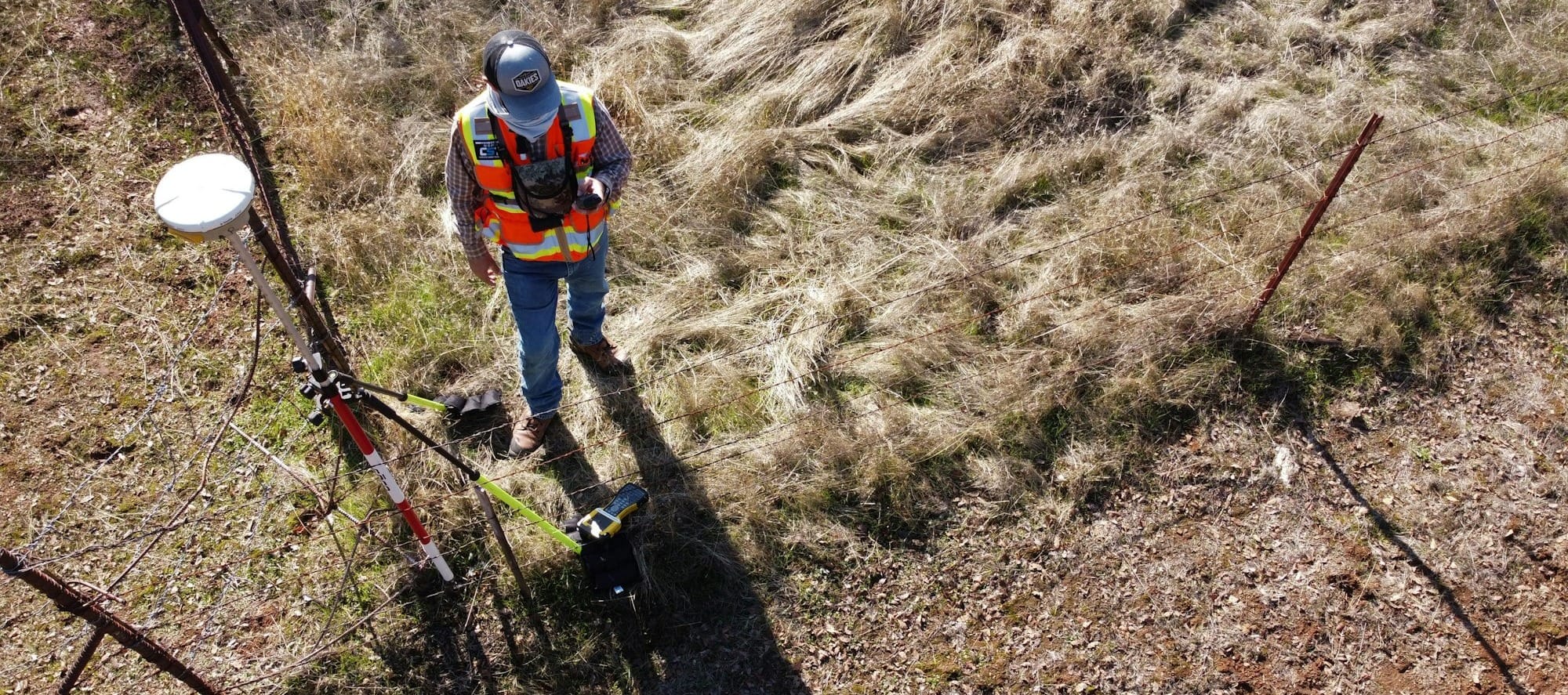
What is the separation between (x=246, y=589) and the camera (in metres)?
4.12

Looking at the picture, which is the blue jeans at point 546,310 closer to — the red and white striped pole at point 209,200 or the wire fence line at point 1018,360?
the wire fence line at point 1018,360

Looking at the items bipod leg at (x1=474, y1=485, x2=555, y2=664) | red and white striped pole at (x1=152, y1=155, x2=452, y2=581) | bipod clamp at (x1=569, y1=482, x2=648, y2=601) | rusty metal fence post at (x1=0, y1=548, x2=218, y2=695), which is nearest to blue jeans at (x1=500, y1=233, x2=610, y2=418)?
bipod leg at (x1=474, y1=485, x2=555, y2=664)

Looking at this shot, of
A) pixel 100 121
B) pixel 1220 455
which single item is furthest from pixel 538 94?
pixel 100 121

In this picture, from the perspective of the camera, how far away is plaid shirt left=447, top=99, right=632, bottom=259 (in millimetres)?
3590

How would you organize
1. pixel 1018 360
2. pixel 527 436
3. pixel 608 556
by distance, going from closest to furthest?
pixel 608 556, pixel 527 436, pixel 1018 360

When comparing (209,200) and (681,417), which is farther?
(681,417)

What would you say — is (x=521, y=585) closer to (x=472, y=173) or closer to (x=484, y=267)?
(x=484, y=267)

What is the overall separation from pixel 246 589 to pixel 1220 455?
15.5ft

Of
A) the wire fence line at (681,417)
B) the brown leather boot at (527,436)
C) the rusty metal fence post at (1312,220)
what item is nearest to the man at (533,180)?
the brown leather boot at (527,436)

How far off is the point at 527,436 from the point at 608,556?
0.96m

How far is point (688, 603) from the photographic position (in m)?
4.01

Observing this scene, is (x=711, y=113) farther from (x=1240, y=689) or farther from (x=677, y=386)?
(x=1240, y=689)

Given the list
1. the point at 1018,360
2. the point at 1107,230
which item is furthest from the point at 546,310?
the point at 1107,230

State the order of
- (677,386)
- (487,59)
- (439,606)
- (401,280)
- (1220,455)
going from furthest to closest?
1. (401,280)
2. (677,386)
3. (1220,455)
4. (439,606)
5. (487,59)
